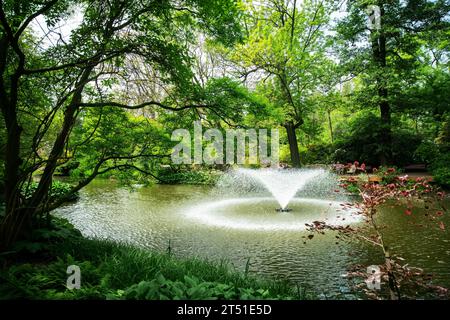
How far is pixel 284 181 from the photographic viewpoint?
15.5 metres

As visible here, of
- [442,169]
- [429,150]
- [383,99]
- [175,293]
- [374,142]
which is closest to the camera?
[175,293]

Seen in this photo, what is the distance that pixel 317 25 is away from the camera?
2133 centimetres

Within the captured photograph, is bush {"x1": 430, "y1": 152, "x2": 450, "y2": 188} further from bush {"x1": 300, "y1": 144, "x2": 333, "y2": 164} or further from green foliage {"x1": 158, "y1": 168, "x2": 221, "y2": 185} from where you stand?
green foliage {"x1": 158, "y1": 168, "x2": 221, "y2": 185}

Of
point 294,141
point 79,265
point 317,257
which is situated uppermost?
point 294,141

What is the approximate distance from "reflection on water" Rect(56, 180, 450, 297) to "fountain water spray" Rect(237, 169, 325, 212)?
1477 mm

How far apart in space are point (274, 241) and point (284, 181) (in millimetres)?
8866

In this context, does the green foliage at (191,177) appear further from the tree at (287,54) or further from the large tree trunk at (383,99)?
the large tree trunk at (383,99)

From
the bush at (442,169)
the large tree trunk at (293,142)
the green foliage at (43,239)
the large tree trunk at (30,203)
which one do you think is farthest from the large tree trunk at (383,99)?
the green foliage at (43,239)

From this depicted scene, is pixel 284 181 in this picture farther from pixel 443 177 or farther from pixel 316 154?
pixel 316 154

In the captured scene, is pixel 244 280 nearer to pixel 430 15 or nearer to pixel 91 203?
pixel 91 203

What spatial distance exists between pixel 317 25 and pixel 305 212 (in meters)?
16.2

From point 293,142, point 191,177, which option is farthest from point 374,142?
point 191,177

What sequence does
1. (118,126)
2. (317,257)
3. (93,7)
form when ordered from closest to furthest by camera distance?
(93,7), (317,257), (118,126)
